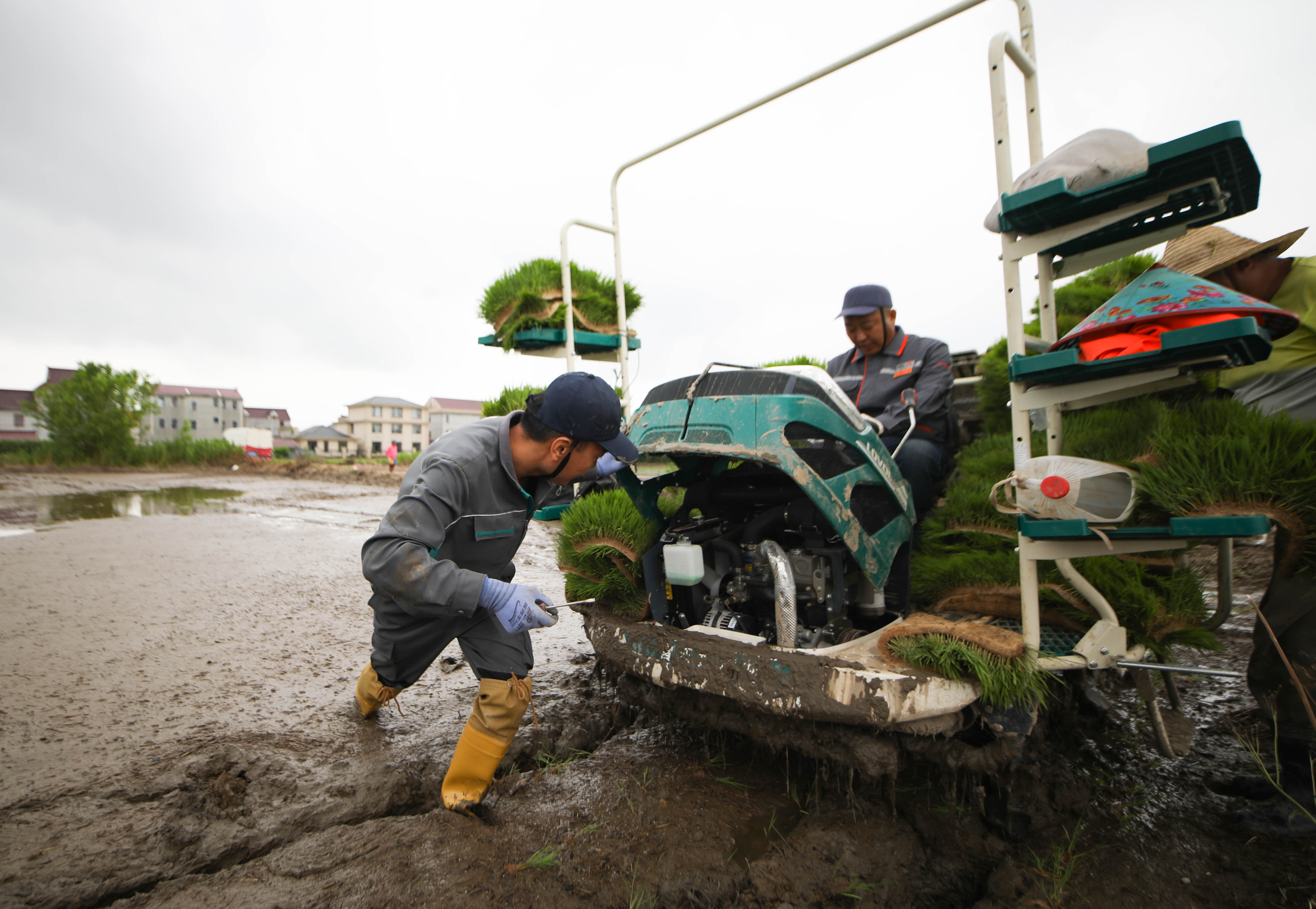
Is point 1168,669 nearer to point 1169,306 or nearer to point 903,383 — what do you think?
point 1169,306

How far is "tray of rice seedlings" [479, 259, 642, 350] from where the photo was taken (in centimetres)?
545

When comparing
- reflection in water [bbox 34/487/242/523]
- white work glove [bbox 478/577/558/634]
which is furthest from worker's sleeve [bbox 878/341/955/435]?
reflection in water [bbox 34/487/242/523]

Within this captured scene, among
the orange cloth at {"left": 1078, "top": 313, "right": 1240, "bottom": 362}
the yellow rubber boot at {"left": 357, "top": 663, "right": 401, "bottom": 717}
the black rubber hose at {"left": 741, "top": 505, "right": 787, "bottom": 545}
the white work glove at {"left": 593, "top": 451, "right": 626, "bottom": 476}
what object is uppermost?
the orange cloth at {"left": 1078, "top": 313, "right": 1240, "bottom": 362}

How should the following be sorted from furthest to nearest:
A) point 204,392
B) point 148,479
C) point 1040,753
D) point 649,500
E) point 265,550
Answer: point 204,392 < point 148,479 < point 265,550 < point 649,500 < point 1040,753

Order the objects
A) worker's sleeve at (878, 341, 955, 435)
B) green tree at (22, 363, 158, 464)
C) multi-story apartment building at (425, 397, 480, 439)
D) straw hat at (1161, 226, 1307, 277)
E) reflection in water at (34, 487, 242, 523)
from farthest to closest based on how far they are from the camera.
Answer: multi-story apartment building at (425, 397, 480, 439)
green tree at (22, 363, 158, 464)
reflection in water at (34, 487, 242, 523)
worker's sleeve at (878, 341, 955, 435)
straw hat at (1161, 226, 1307, 277)

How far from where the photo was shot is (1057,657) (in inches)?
77.5

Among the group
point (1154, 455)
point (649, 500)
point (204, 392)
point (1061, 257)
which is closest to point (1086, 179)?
point (1061, 257)

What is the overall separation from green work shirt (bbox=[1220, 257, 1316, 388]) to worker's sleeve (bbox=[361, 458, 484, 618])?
10.4ft

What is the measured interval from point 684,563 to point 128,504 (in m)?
15.0

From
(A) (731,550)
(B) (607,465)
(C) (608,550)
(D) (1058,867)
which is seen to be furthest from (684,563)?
(D) (1058,867)

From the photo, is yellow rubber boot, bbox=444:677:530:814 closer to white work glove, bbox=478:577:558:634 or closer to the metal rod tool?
white work glove, bbox=478:577:558:634

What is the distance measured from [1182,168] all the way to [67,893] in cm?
364

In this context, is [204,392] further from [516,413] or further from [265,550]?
[516,413]

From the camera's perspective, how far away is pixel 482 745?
89.9 inches
